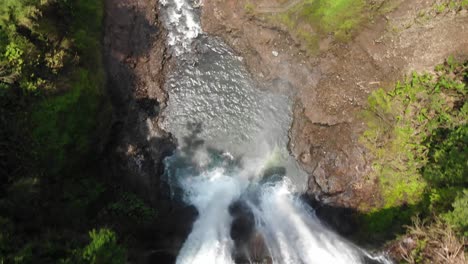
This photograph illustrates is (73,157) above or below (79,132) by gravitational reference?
below

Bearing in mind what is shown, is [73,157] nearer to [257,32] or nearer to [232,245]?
[232,245]

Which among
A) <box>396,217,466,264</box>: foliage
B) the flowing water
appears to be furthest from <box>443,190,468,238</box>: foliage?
the flowing water

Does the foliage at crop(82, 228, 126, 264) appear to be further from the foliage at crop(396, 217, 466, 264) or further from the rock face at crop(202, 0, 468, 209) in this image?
the foliage at crop(396, 217, 466, 264)

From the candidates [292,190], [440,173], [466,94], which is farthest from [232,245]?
[466,94]

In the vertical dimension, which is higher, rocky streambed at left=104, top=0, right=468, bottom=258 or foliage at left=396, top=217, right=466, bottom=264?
rocky streambed at left=104, top=0, right=468, bottom=258

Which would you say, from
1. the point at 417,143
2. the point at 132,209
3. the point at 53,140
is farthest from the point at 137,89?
the point at 417,143

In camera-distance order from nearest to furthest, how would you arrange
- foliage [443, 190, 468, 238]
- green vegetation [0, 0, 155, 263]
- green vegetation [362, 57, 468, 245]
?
1. green vegetation [0, 0, 155, 263]
2. foliage [443, 190, 468, 238]
3. green vegetation [362, 57, 468, 245]

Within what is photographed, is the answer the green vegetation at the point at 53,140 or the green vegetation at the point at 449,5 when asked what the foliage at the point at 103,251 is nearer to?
the green vegetation at the point at 53,140
